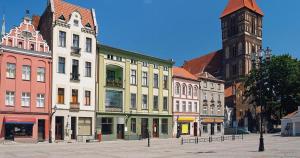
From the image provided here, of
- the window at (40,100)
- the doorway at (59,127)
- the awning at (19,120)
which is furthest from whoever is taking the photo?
the doorway at (59,127)

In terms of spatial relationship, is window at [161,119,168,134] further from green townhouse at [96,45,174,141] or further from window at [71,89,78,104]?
window at [71,89,78,104]

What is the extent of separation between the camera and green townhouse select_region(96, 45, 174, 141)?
53688 mm

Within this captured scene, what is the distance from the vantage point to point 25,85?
4500cm

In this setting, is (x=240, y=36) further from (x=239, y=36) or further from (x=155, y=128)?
(x=155, y=128)

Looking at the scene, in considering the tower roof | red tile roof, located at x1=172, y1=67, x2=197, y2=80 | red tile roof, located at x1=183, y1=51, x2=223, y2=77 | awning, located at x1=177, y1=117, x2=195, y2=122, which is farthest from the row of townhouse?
the tower roof

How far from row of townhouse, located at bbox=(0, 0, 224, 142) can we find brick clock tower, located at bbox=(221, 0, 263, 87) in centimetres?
4880

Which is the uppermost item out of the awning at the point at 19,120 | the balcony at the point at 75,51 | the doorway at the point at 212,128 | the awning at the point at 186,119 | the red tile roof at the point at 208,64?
the red tile roof at the point at 208,64

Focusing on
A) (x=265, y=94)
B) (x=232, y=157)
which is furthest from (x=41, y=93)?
(x=265, y=94)

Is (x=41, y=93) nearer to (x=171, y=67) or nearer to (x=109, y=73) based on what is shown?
(x=109, y=73)

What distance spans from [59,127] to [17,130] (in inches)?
225

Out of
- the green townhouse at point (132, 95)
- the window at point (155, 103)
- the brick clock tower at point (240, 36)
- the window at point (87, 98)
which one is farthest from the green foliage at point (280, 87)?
the window at point (87, 98)

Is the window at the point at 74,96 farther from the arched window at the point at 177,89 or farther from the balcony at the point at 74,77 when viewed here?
the arched window at the point at 177,89

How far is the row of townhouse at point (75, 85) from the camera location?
44.3 meters

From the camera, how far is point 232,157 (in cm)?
2388
